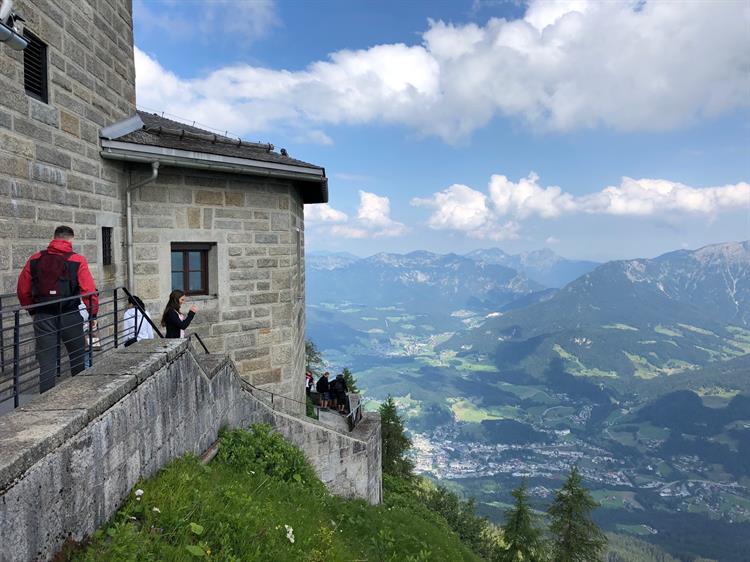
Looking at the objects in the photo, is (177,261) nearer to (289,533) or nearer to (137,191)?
(137,191)

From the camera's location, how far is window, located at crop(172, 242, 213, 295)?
8211mm

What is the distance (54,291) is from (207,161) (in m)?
→ 3.69

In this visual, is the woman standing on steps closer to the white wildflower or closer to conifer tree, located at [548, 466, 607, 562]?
the white wildflower

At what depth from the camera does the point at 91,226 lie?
658cm

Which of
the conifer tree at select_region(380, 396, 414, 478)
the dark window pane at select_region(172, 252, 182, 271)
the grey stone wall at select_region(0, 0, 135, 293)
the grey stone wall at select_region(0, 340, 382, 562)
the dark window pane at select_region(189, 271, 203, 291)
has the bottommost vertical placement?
the conifer tree at select_region(380, 396, 414, 478)

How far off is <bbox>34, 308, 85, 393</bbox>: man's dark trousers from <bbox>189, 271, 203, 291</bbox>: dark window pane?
347 cm

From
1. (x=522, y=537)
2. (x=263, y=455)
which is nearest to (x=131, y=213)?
(x=263, y=455)

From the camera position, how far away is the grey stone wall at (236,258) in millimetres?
7781

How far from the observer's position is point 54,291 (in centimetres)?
458

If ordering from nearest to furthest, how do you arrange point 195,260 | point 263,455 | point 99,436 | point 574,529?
point 99,436 → point 263,455 → point 195,260 → point 574,529

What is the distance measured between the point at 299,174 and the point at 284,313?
264cm

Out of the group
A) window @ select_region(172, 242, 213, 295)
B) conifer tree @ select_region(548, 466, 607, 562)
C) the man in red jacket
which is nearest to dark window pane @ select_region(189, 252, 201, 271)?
window @ select_region(172, 242, 213, 295)

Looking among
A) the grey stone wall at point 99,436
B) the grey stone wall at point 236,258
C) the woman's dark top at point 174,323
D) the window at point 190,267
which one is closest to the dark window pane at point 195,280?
the window at point 190,267

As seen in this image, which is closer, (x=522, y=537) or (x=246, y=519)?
(x=246, y=519)
